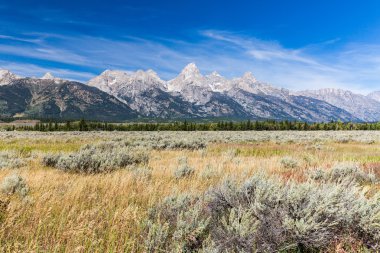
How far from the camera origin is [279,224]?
171 inches

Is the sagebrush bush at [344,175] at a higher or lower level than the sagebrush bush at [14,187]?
higher

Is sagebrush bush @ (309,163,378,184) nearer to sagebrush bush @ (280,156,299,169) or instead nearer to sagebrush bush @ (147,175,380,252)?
sagebrush bush @ (280,156,299,169)

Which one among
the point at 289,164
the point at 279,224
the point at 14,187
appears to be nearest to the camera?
the point at 279,224

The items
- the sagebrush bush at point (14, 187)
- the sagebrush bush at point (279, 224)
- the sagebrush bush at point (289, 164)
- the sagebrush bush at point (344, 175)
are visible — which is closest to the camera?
the sagebrush bush at point (279, 224)

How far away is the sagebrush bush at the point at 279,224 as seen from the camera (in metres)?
4.05

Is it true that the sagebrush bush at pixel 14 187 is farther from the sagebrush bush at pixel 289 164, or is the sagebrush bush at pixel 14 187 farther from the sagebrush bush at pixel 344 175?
the sagebrush bush at pixel 289 164

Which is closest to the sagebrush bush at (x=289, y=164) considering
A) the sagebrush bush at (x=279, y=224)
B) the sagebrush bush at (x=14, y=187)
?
the sagebrush bush at (x=279, y=224)

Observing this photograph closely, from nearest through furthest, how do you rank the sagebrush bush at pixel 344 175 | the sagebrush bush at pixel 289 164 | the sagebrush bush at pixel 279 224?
the sagebrush bush at pixel 279 224, the sagebrush bush at pixel 344 175, the sagebrush bush at pixel 289 164

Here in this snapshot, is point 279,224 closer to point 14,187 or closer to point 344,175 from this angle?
point 14,187

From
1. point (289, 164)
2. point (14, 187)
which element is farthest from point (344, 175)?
point (14, 187)

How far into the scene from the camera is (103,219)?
17.7 ft

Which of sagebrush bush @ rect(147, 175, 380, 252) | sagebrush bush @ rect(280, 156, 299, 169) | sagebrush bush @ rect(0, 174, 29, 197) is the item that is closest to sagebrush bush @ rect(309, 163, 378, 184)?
sagebrush bush @ rect(280, 156, 299, 169)

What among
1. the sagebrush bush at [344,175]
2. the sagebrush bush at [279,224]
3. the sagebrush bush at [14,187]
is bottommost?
the sagebrush bush at [14,187]

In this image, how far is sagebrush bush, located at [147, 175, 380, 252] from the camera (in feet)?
13.3
